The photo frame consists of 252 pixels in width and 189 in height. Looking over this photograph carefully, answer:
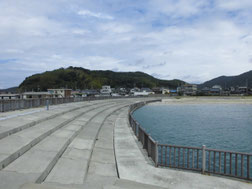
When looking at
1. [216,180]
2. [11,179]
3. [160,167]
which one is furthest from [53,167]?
[216,180]

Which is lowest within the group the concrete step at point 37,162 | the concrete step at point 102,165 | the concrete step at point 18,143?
the concrete step at point 102,165

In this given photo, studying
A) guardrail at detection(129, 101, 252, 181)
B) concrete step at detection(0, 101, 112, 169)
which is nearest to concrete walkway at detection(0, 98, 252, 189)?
concrete step at detection(0, 101, 112, 169)

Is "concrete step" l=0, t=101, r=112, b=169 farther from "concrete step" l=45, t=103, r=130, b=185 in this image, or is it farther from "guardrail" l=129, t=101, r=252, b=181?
"guardrail" l=129, t=101, r=252, b=181

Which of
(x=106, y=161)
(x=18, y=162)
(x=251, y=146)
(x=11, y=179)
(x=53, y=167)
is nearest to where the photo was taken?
(x=11, y=179)

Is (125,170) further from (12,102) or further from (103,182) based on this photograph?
(12,102)

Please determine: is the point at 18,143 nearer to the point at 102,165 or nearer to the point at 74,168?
the point at 74,168

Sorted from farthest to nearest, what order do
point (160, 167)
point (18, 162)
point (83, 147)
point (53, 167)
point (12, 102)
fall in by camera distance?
point (12, 102)
point (83, 147)
point (160, 167)
point (53, 167)
point (18, 162)

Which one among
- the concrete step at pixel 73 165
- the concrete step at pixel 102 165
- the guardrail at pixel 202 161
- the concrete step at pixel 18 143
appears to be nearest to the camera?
the concrete step at pixel 73 165

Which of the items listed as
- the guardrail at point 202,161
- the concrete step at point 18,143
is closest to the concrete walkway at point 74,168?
the concrete step at point 18,143

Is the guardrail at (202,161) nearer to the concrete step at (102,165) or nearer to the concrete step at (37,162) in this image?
the concrete step at (102,165)

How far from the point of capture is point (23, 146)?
795cm

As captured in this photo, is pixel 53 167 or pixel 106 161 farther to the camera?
pixel 106 161

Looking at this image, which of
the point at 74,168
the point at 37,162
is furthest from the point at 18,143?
the point at 74,168

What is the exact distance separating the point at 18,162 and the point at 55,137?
379 cm
